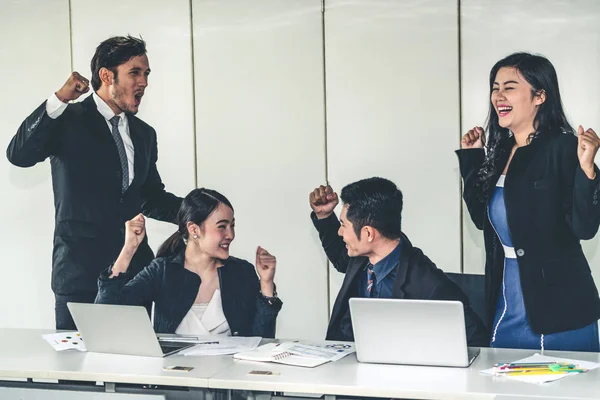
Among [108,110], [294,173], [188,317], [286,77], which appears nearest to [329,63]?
[286,77]

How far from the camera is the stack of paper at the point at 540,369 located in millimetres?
2637

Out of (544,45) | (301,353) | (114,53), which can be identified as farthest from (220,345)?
(544,45)

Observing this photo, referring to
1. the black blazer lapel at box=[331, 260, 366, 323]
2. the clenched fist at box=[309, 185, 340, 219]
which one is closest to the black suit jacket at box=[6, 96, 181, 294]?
the clenched fist at box=[309, 185, 340, 219]

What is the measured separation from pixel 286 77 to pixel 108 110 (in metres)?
1.07

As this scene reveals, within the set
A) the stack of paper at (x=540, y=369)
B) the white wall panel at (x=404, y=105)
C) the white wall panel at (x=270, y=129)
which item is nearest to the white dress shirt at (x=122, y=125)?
the white wall panel at (x=270, y=129)

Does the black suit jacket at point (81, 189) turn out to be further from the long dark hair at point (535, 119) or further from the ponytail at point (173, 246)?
the long dark hair at point (535, 119)

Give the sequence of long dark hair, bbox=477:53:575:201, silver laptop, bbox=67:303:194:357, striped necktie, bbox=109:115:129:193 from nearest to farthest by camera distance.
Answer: silver laptop, bbox=67:303:194:357
long dark hair, bbox=477:53:575:201
striped necktie, bbox=109:115:129:193

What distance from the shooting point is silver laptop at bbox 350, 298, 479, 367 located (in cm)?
273

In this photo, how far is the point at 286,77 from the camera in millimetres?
5133

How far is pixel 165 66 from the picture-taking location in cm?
528

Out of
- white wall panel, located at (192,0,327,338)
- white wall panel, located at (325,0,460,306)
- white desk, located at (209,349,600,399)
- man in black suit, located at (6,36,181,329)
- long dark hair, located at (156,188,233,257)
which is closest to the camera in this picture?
white desk, located at (209,349,600,399)

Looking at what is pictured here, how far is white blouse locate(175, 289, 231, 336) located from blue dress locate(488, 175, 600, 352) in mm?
1120

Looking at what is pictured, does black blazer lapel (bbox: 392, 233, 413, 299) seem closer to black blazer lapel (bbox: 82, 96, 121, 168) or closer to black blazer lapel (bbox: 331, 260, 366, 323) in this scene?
black blazer lapel (bbox: 331, 260, 366, 323)

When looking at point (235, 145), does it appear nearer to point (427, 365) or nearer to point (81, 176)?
point (81, 176)
